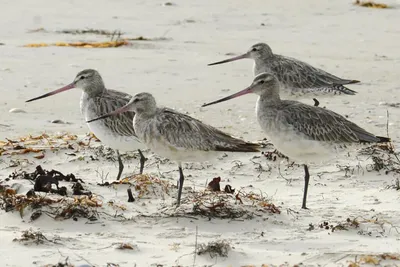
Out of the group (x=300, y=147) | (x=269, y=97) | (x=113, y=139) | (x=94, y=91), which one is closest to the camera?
(x=300, y=147)

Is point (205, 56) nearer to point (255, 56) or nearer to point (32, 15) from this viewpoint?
point (255, 56)

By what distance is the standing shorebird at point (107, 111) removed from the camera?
10180 millimetres

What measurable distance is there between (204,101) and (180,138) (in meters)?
4.12

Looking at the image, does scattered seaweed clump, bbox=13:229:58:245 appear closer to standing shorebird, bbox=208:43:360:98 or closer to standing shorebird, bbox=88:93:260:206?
standing shorebird, bbox=88:93:260:206

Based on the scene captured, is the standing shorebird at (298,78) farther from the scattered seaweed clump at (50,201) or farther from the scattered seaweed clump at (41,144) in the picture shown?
the scattered seaweed clump at (50,201)

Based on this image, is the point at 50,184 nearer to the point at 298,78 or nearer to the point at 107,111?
the point at 107,111

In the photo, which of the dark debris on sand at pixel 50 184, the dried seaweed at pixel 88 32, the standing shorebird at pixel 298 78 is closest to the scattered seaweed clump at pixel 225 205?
the dark debris on sand at pixel 50 184

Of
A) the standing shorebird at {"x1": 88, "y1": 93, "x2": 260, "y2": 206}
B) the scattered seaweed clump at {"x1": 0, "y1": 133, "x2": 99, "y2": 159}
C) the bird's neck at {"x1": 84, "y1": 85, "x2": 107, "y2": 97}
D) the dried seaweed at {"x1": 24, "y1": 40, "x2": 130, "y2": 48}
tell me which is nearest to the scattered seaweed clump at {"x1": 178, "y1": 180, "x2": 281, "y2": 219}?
the standing shorebird at {"x1": 88, "y1": 93, "x2": 260, "y2": 206}

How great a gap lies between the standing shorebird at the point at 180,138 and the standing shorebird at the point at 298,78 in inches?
146

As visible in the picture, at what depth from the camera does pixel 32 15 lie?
1744 centimetres

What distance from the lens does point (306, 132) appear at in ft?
30.3

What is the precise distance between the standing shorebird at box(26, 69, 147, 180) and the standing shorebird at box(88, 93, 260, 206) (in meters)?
0.86

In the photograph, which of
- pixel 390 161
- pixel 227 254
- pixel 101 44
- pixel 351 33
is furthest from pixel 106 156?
pixel 351 33

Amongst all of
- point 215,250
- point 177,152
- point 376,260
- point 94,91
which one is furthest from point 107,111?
point 376,260
